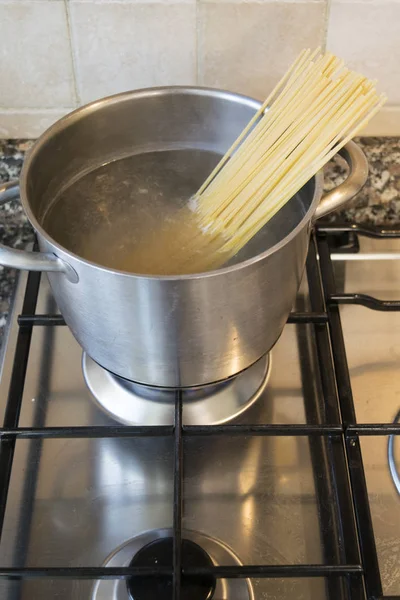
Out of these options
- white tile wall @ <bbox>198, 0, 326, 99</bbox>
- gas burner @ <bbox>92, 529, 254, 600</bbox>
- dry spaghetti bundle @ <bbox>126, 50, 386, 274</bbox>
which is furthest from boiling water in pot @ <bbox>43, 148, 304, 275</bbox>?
gas burner @ <bbox>92, 529, 254, 600</bbox>

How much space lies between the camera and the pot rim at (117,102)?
514mm

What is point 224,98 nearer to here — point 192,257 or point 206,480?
point 192,257

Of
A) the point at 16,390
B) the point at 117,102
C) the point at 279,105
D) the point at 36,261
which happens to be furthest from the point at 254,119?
the point at 16,390

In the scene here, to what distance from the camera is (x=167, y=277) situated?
51cm

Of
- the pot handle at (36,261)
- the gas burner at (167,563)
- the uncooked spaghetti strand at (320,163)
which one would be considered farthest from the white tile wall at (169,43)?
the gas burner at (167,563)

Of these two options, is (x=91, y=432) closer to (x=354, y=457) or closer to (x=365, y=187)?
(x=354, y=457)

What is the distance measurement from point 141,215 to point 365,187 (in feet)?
1.07

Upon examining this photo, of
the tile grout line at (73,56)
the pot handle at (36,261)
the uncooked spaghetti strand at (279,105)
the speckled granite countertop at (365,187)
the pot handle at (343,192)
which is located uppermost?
the tile grout line at (73,56)

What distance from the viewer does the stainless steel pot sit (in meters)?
0.53

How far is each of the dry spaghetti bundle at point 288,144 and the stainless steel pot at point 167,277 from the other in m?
0.03

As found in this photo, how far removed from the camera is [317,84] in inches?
24.1

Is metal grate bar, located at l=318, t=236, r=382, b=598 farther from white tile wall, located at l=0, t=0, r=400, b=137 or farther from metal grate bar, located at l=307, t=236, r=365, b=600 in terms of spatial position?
white tile wall, located at l=0, t=0, r=400, b=137

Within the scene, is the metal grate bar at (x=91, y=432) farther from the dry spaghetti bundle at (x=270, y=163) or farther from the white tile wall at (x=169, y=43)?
the white tile wall at (x=169, y=43)

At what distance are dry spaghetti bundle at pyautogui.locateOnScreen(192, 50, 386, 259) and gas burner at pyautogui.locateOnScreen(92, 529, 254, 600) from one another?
280mm
